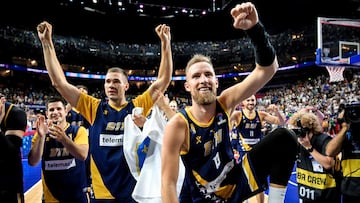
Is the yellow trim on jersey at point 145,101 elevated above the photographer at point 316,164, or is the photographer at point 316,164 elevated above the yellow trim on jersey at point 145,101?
the yellow trim on jersey at point 145,101

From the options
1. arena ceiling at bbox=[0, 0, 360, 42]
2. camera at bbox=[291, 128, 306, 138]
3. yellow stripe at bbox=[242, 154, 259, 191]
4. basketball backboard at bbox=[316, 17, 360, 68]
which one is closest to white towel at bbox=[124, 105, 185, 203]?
yellow stripe at bbox=[242, 154, 259, 191]

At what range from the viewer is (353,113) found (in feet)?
9.71

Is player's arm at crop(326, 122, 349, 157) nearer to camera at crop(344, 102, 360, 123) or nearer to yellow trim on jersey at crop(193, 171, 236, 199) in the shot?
camera at crop(344, 102, 360, 123)

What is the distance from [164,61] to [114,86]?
0.62m

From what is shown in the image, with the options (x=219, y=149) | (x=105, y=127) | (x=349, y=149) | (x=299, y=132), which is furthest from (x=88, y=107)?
(x=349, y=149)

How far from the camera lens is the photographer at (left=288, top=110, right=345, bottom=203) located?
3281 millimetres

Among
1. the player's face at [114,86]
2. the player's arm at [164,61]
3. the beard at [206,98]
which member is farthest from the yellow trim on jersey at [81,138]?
the beard at [206,98]

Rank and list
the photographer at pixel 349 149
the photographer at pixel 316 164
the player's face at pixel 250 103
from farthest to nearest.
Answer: the player's face at pixel 250 103
the photographer at pixel 316 164
the photographer at pixel 349 149

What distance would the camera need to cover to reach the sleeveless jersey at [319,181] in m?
3.35

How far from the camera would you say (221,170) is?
88.0 inches

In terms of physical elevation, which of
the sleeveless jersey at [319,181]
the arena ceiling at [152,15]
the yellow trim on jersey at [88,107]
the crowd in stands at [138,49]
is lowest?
the sleeveless jersey at [319,181]

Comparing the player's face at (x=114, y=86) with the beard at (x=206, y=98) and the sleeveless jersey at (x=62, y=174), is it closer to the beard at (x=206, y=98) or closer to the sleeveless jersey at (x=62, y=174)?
the sleeveless jersey at (x=62, y=174)

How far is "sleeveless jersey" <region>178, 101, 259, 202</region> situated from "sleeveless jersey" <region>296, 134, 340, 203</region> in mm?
1454

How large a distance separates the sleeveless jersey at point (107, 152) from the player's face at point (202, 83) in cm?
107
